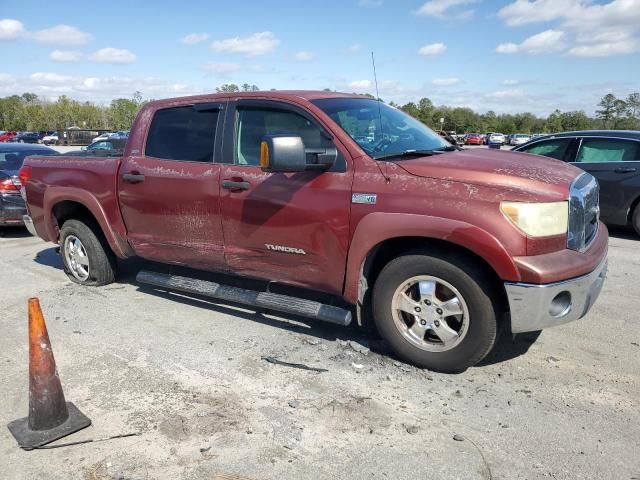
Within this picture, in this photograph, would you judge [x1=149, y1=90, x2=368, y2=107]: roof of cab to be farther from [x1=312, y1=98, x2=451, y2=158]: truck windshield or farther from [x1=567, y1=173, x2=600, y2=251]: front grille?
[x1=567, y1=173, x2=600, y2=251]: front grille

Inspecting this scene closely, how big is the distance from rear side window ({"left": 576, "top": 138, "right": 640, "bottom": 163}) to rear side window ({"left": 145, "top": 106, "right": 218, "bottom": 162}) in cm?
650

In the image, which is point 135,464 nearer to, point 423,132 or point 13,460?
point 13,460

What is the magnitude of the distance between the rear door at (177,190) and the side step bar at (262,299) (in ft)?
0.60

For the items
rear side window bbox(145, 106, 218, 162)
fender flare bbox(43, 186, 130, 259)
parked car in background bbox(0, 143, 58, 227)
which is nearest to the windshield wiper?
rear side window bbox(145, 106, 218, 162)

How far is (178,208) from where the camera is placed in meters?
4.79

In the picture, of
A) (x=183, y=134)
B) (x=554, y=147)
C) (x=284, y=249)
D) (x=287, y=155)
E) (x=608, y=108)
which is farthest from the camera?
(x=608, y=108)

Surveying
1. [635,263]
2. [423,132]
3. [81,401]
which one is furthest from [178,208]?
[635,263]

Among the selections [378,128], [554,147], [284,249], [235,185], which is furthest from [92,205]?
[554,147]

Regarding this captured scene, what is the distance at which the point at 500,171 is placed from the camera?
3.52 m

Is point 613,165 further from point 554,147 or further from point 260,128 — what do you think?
point 260,128

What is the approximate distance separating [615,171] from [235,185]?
6.51 m

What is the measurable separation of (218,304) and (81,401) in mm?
1923

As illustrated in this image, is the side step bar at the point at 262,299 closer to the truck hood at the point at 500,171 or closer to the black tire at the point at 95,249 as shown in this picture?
the black tire at the point at 95,249

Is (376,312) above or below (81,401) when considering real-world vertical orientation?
above
